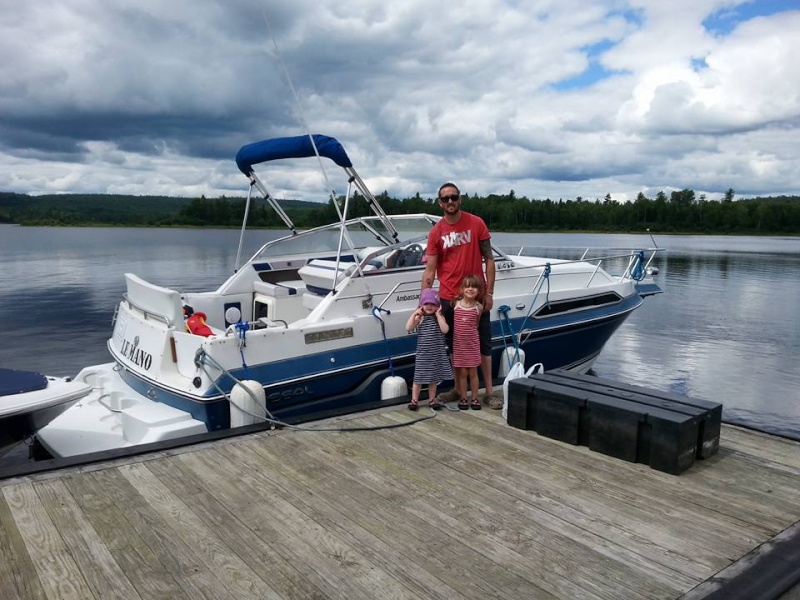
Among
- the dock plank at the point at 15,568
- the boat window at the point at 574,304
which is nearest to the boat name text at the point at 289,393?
the dock plank at the point at 15,568

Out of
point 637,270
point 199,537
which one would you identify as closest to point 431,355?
point 199,537

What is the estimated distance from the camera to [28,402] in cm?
507

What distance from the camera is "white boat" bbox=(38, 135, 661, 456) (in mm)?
5676

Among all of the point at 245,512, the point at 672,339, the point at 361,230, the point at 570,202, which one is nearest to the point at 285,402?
the point at 245,512

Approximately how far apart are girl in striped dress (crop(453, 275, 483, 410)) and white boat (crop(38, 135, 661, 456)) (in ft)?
2.28

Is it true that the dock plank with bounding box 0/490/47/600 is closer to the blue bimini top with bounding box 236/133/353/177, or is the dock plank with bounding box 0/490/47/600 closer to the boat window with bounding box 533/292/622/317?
the blue bimini top with bounding box 236/133/353/177

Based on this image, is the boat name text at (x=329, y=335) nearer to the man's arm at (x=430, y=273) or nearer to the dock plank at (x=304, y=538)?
the man's arm at (x=430, y=273)

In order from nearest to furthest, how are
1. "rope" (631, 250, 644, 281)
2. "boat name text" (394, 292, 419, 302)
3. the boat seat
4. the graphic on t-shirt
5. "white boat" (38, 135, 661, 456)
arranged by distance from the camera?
1. the graphic on t-shirt
2. "white boat" (38, 135, 661, 456)
3. the boat seat
4. "boat name text" (394, 292, 419, 302)
5. "rope" (631, 250, 644, 281)

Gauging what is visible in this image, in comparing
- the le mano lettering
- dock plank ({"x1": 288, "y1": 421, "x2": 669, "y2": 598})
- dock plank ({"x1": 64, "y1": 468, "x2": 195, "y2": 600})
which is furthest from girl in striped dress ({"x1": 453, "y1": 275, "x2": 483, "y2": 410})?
the le mano lettering

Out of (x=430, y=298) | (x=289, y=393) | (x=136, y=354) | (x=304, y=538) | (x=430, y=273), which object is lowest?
(x=289, y=393)

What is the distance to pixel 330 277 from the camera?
7324 mm

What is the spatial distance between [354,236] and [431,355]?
367 centimetres

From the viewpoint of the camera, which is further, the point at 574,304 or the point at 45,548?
the point at 574,304

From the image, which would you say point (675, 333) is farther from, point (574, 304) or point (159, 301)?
point (159, 301)
